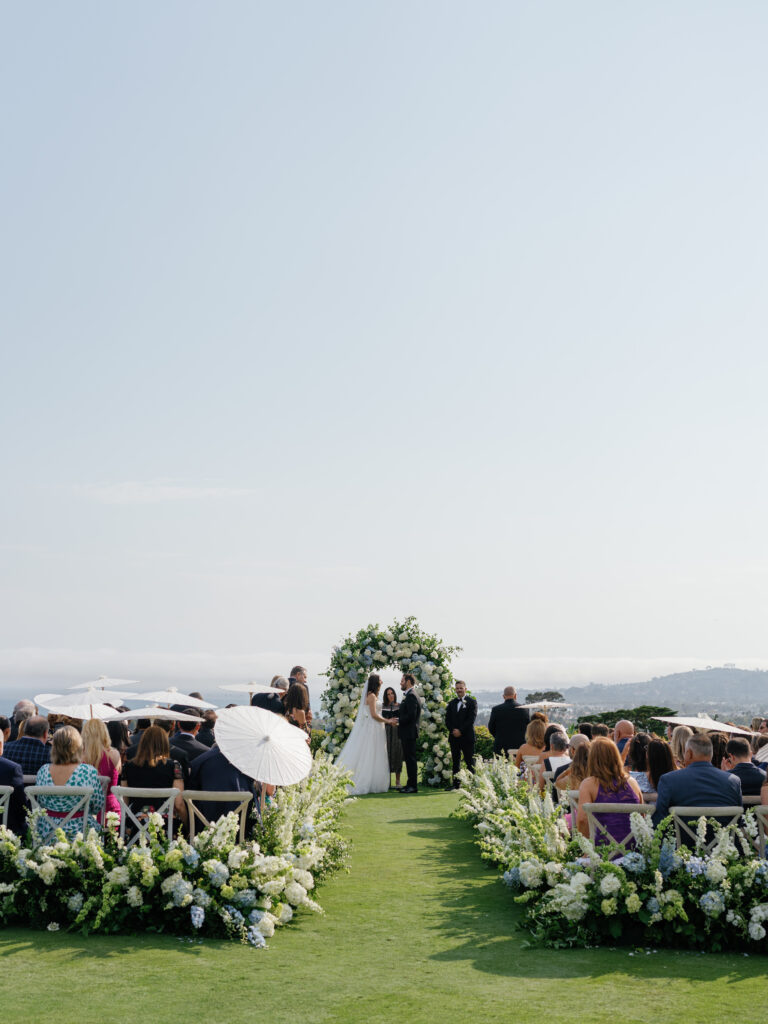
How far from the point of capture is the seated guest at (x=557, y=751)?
11508mm

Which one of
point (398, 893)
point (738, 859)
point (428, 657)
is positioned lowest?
point (398, 893)

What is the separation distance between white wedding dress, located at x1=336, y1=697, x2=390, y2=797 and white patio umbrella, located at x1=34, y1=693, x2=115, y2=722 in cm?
581

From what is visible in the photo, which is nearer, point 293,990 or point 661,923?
point 293,990

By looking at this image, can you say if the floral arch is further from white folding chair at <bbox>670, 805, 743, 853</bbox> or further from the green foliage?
white folding chair at <bbox>670, 805, 743, 853</bbox>

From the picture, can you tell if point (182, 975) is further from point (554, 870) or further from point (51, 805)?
point (554, 870)

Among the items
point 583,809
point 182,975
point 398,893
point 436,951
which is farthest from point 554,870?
point 182,975

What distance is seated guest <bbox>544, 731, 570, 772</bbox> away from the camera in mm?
11508

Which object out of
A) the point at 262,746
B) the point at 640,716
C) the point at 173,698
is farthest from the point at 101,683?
the point at 640,716

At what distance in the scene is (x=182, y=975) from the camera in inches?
256

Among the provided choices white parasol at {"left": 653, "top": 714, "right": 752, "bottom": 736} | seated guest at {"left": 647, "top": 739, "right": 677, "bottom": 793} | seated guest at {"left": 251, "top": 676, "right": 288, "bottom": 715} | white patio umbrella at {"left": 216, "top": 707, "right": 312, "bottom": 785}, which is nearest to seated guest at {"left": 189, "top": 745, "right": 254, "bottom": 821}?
white patio umbrella at {"left": 216, "top": 707, "right": 312, "bottom": 785}

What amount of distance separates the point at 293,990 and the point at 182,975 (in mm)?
765

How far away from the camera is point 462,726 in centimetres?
1866

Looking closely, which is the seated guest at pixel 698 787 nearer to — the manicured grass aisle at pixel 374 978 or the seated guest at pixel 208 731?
the manicured grass aisle at pixel 374 978

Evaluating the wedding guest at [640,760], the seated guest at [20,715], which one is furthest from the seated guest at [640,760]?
the seated guest at [20,715]
